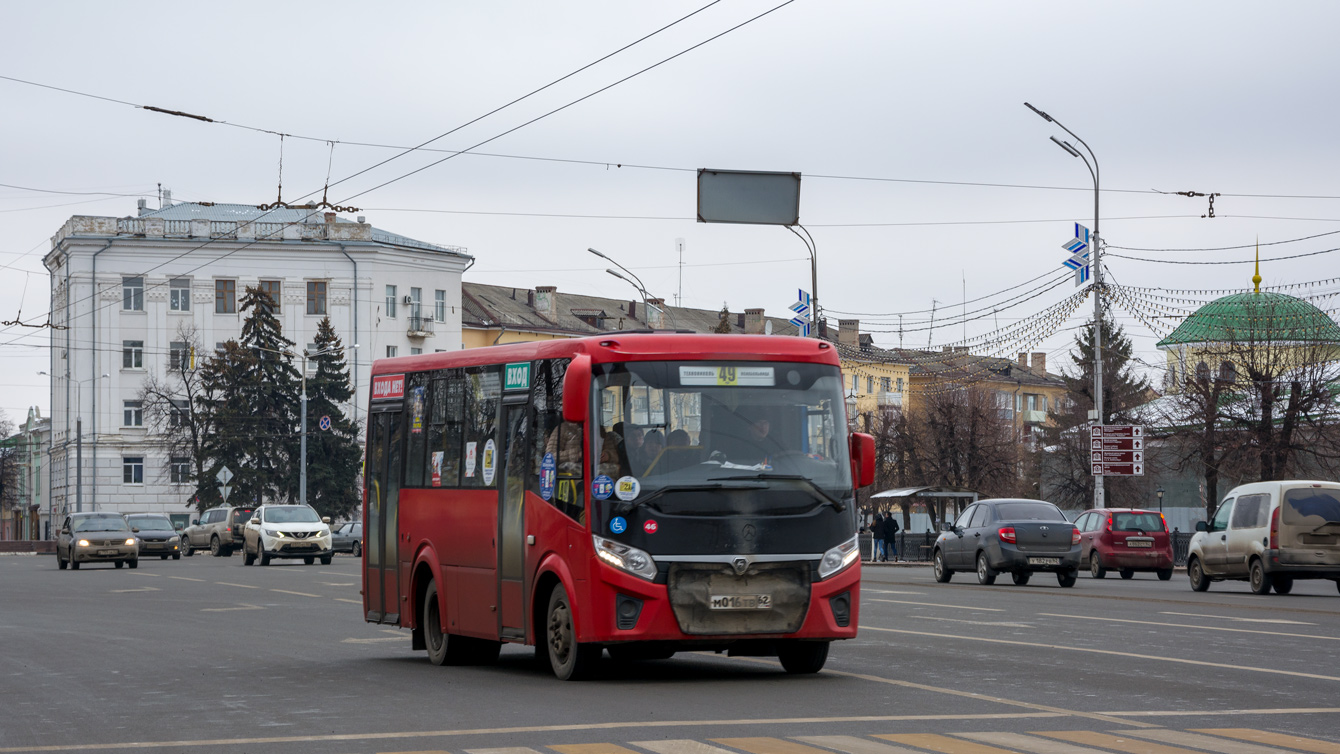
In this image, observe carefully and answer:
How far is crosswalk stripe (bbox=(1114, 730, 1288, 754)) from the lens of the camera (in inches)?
358

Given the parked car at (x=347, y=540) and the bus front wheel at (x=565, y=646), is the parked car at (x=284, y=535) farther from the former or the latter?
the bus front wheel at (x=565, y=646)

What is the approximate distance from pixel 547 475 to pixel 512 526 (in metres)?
0.73

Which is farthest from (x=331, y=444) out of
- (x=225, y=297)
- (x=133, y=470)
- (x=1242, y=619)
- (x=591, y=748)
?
(x=591, y=748)

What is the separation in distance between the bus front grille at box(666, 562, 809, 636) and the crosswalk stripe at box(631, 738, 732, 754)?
3254mm

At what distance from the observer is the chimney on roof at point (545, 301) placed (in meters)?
114

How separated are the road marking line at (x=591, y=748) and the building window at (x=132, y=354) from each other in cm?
8666

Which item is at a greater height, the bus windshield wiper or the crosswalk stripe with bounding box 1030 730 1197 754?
the bus windshield wiper

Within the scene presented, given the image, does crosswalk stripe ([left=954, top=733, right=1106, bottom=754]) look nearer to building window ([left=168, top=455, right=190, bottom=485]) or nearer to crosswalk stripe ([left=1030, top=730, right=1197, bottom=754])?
crosswalk stripe ([left=1030, top=730, right=1197, bottom=754])

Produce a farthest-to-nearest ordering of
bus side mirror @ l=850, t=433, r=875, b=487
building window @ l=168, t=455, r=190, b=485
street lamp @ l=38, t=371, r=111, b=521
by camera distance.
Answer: building window @ l=168, t=455, r=190, b=485 → street lamp @ l=38, t=371, r=111, b=521 → bus side mirror @ l=850, t=433, r=875, b=487

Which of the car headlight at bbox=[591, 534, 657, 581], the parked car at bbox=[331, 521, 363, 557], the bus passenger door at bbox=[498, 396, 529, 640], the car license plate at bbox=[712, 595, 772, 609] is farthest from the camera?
the parked car at bbox=[331, 521, 363, 557]

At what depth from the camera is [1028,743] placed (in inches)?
370

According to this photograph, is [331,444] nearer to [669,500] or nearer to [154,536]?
[154,536]

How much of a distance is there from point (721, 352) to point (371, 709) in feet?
12.6

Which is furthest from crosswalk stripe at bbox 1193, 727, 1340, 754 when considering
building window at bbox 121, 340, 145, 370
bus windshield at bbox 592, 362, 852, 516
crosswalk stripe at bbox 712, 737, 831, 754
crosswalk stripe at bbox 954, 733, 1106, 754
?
building window at bbox 121, 340, 145, 370
